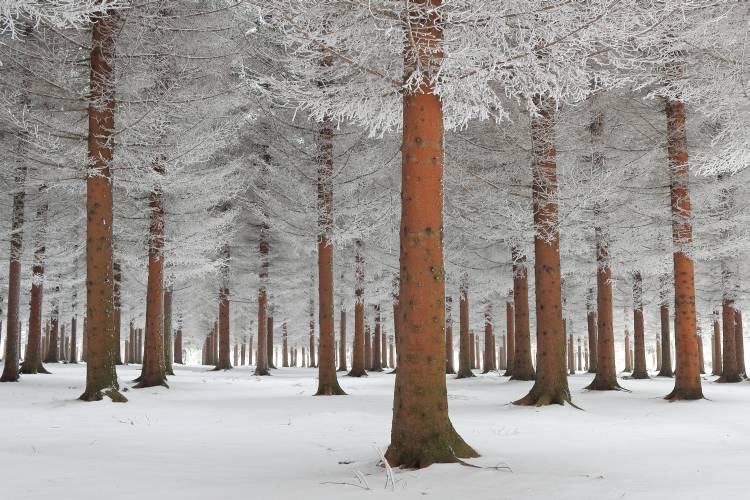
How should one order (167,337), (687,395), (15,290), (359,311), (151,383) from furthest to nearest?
(359,311), (167,337), (15,290), (151,383), (687,395)

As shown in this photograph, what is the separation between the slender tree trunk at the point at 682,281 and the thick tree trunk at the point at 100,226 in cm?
1053

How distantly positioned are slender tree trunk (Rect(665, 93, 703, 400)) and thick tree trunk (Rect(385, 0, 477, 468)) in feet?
26.4

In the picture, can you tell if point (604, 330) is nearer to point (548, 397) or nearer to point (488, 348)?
point (548, 397)

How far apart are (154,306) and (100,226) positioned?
419 centimetres

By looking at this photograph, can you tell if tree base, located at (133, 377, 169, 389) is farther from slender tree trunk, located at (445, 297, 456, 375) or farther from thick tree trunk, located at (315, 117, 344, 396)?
slender tree trunk, located at (445, 297, 456, 375)

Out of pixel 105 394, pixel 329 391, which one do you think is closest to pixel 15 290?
pixel 105 394

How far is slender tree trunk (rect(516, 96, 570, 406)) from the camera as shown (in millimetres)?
10312

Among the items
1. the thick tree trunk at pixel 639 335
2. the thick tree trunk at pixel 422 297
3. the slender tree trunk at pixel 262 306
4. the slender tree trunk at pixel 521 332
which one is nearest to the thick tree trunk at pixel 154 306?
the slender tree trunk at pixel 262 306

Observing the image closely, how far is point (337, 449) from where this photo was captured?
6273 mm

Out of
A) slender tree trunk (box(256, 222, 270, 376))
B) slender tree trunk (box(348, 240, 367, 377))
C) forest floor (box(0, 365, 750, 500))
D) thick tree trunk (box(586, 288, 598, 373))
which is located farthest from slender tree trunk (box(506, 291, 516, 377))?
forest floor (box(0, 365, 750, 500))

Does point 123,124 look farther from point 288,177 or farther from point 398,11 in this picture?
point 398,11

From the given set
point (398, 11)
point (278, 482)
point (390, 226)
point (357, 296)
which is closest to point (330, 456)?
point (278, 482)

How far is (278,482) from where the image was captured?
4.49 meters

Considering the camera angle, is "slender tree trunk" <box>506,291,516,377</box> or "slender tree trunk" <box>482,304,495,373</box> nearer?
"slender tree trunk" <box>506,291,516,377</box>
